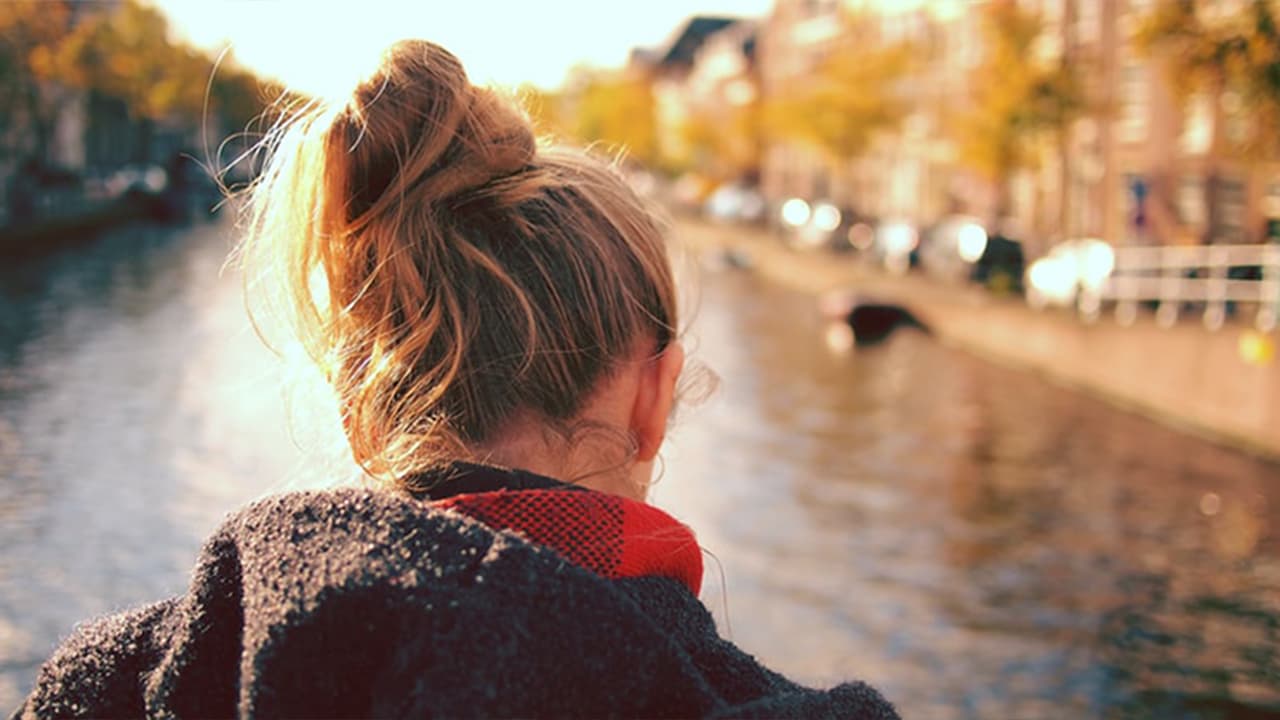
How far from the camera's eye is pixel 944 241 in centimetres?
3238

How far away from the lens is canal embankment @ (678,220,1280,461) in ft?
52.0

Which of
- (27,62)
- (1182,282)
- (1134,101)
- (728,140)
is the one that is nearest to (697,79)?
(728,140)

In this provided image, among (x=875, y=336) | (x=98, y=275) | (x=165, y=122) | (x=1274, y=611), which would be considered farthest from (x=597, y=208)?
(x=165, y=122)

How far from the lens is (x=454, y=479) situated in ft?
3.94

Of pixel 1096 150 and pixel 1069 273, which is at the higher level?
pixel 1096 150

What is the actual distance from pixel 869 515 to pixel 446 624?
12.8 metres

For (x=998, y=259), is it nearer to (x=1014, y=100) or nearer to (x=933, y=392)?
(x=1014, y=100)

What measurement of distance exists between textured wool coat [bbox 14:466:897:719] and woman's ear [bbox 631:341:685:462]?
0.19 m

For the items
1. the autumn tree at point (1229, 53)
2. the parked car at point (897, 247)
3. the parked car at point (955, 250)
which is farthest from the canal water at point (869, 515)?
the parked car at point (897, 247)

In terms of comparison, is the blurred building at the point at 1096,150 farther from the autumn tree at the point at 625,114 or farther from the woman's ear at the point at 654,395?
the autumn tree at the point at 625,114

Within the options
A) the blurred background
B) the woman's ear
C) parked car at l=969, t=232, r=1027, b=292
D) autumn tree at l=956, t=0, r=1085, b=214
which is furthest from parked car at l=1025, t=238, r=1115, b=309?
the woman's ear

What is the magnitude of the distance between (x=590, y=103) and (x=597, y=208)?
10291 cm

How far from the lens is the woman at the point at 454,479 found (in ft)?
3.40

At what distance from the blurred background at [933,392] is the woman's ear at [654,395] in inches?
6.0
